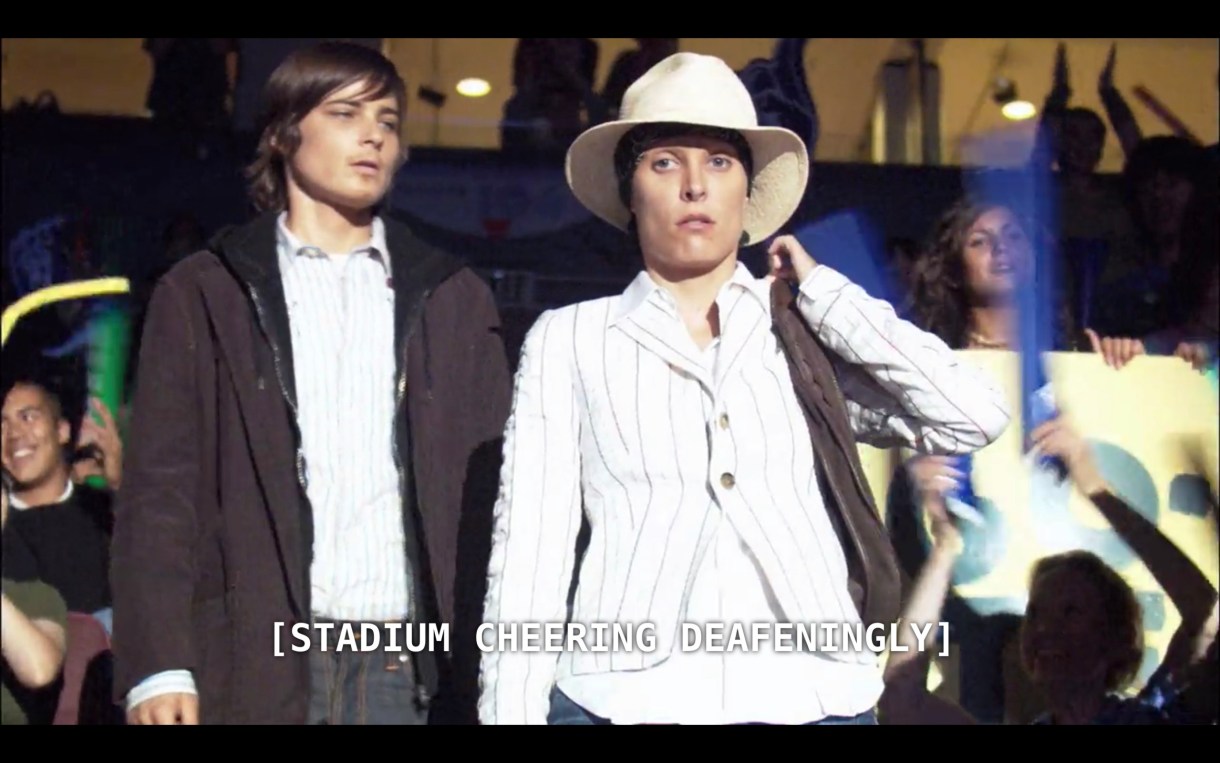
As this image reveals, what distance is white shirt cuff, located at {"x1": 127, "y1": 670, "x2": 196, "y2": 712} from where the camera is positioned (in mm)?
3221

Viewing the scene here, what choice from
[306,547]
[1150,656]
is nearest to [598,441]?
[306,547]

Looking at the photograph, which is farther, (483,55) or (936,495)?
(483,55)

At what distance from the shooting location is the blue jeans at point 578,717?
10.3ft

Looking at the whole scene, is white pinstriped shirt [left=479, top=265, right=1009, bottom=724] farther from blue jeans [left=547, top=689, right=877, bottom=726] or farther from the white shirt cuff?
the white shirt cuff

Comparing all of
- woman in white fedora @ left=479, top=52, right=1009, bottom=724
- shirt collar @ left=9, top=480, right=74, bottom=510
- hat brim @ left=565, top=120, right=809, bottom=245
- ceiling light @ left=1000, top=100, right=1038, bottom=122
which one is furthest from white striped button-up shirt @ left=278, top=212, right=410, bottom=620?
ceiling light @ left=1000, top=100, right=1038, bottom=122

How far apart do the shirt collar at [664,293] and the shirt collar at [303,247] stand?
1.61 feet

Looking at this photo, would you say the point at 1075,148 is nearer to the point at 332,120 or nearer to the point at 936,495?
the point at 936,495

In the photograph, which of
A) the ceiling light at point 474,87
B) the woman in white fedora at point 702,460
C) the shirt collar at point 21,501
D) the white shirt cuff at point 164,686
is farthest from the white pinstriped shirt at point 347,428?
the shirt collar at point 21,501

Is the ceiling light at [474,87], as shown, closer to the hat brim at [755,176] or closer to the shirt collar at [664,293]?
the hat brim at [755,176]

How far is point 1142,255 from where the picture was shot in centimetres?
420

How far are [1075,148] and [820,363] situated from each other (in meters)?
1.22

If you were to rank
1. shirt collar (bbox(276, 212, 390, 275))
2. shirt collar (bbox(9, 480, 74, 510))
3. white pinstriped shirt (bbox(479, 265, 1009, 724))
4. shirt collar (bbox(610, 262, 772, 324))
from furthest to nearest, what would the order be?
1. shirt collar (bbox(9, 480, 74, 510))
2. shirt collar (bbox(276, 212, 390, 275))
3. shirt collar (bbox(610, 262, 772, 324))
4. white pinstriped shirt (bbox(479, 265, 1009, 724))

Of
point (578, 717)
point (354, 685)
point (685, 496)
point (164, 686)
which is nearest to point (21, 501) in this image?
point (164, 686)

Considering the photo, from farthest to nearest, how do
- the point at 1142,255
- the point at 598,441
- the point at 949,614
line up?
the point at 1142,255 < the point at 949,614 < the point at 598,441
